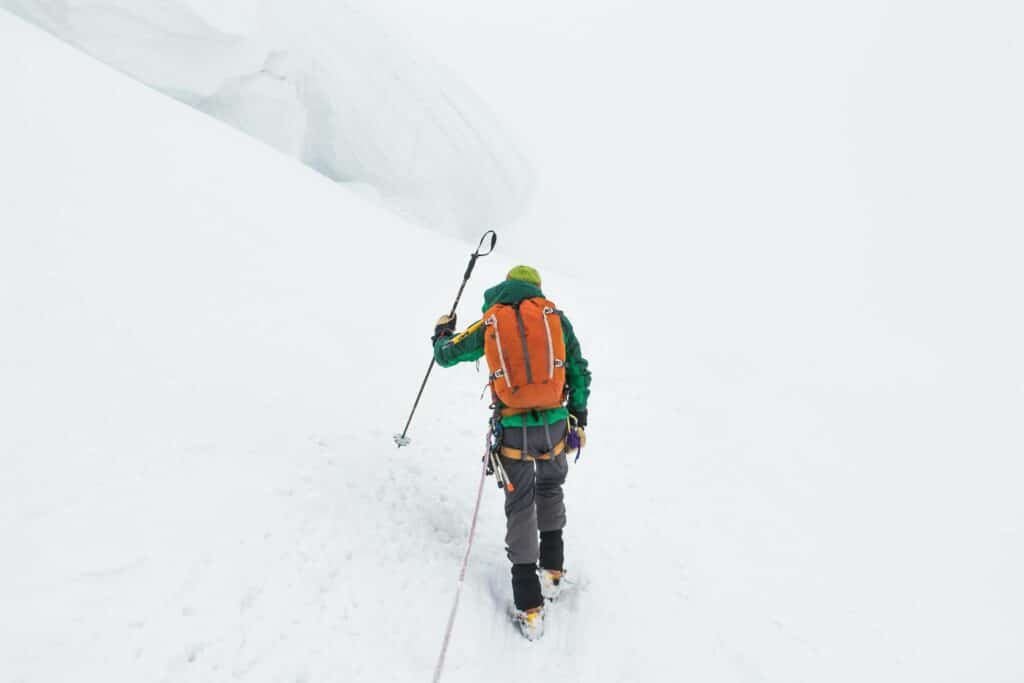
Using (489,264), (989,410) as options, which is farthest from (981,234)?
(489,264)

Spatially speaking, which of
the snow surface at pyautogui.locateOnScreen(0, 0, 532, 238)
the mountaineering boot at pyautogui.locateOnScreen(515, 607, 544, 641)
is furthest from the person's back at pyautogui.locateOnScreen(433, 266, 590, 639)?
the snow surface at pyautogui.locateOnScreen(0, 0, 532, 238)

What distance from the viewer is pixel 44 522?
9.62 ft

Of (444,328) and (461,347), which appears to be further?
(444,328)

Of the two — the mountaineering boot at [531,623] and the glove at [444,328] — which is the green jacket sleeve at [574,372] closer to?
the glove at [444,328]

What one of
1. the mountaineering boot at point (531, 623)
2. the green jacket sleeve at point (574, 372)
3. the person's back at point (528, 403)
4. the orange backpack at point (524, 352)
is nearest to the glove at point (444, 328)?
the person's back at point (528, 403)

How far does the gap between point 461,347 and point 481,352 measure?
154 mm

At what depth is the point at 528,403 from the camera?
3.77 m

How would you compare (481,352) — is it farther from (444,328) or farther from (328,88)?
(328,88)

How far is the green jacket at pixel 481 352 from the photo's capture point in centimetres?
388

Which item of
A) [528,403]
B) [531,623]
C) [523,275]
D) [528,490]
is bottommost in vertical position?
[531,623]

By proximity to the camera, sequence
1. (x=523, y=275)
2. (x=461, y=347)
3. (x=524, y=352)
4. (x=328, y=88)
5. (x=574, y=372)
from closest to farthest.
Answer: (x=524, y=352) < (x=523, y=275) < (x=461, y=347) < (x=574, y=372) < (x=328, y=88)

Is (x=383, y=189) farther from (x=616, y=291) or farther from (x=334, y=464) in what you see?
(x=334, y=464)

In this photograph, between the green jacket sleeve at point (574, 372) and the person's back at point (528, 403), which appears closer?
the person's back at point (528, 403)

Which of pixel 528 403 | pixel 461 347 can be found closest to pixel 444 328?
pixel 461 347
